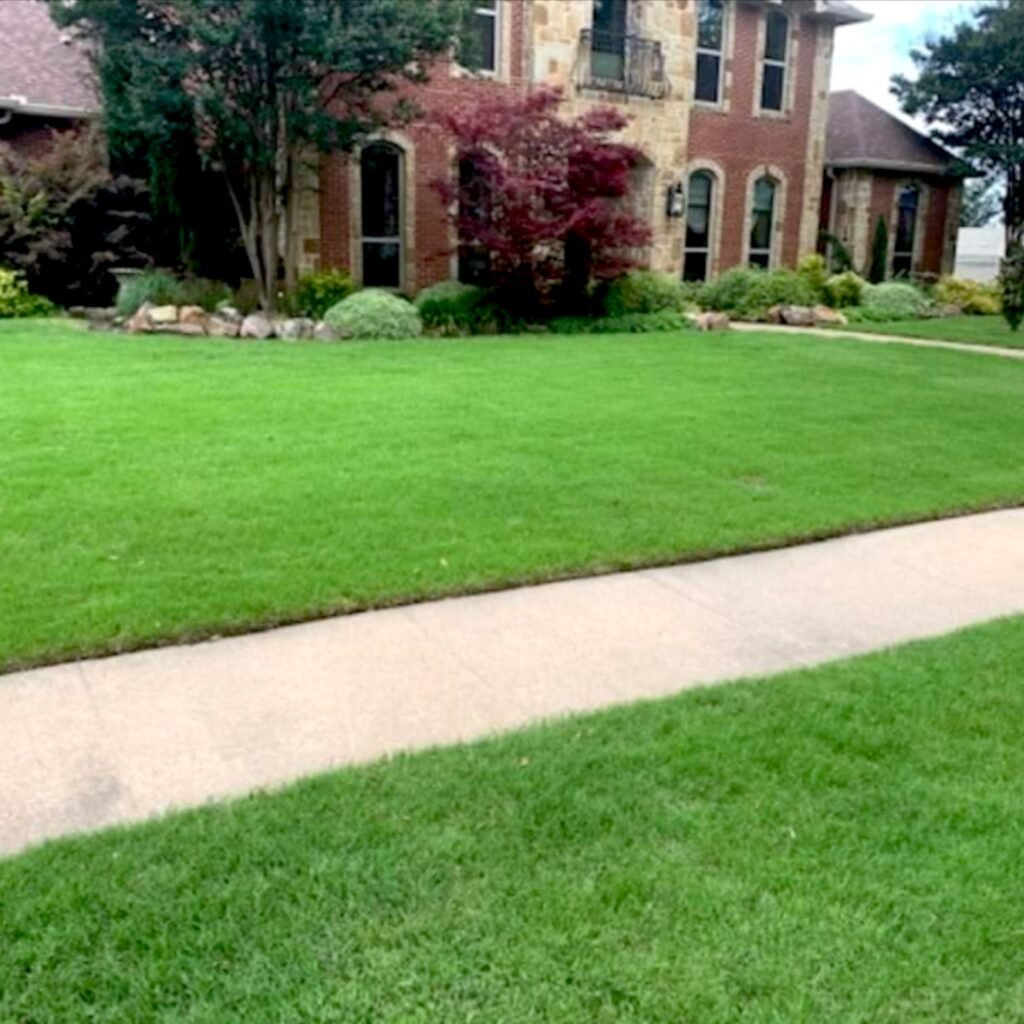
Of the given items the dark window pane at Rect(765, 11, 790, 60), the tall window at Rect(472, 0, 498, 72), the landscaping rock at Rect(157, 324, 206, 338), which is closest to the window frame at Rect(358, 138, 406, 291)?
the tall window at Rect(472, 0, 498, 72)

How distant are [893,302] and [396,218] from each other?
9483 mm

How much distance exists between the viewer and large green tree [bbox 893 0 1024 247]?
24.0 meters

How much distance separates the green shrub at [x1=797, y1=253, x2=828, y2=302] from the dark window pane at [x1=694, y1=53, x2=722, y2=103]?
3.66m

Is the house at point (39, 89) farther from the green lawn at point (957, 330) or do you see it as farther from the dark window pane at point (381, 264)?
the green lawn at point (957, 330)

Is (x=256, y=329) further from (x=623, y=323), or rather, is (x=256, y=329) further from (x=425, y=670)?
Answer: (x=425, y=670)

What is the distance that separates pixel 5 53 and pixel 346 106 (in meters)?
6.11

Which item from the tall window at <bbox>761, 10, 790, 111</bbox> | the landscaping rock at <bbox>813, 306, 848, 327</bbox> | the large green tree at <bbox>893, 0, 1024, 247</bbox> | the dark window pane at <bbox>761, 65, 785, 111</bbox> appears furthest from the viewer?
the large green tree at <bbox>893, 0, 1024, 247</bbox>

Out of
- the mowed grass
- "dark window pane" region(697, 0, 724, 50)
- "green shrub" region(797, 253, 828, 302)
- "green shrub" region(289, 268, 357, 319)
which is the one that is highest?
"dark window pane" region(697, 0, 724, 50)

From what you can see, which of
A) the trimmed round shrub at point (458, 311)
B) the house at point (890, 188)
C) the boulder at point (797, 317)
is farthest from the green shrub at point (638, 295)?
the house at point (890, 188)

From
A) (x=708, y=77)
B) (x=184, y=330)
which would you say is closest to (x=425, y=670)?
(x=184, y=330)

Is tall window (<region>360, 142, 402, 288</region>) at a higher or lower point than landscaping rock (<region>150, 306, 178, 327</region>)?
higher

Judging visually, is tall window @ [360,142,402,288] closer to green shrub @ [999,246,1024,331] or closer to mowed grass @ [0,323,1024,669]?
mowed grass @ [0,323,1024,669]

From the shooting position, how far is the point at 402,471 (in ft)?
20.8

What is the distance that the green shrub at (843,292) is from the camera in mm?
19250
